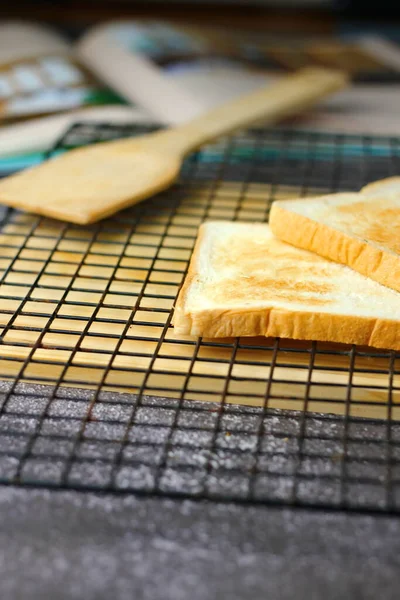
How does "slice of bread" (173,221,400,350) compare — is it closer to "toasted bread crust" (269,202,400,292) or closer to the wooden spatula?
"toasted bread crust" (269,202,400,292)

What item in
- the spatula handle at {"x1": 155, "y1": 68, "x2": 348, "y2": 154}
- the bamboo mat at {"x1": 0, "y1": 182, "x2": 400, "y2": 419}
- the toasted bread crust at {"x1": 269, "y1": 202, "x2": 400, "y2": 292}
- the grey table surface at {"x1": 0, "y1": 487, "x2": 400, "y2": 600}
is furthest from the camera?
the spatula handle at {"x1": 155, "y1": 68, "x2": 348, "y2": 154}

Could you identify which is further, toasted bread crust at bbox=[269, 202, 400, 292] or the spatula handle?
the spatula handle

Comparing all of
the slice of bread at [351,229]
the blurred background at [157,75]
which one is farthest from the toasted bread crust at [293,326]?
A: the blurred background at [157,75]

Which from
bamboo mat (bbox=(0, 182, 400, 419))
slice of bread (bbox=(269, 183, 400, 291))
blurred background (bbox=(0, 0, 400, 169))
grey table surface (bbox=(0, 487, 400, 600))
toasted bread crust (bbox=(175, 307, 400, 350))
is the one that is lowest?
blurred background (bbox=(0, 0, 400, 169))

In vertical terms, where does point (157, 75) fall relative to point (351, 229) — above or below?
below

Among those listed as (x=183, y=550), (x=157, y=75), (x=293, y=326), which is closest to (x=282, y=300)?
(x=293, y=326)

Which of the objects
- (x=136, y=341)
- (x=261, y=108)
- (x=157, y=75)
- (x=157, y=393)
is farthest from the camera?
(x=157, y=75)

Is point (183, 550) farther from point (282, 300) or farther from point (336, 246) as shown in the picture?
point (336, 246)

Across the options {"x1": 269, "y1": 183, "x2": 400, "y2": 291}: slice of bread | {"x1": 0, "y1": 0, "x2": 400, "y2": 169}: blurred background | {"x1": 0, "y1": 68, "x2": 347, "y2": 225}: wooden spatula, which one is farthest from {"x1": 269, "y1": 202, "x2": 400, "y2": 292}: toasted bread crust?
{"x1": 0, "y1": 0, "x2": 400, "y2": 169}: blurred background
